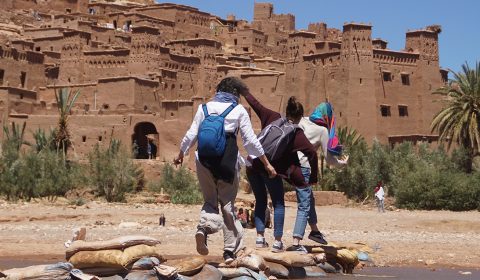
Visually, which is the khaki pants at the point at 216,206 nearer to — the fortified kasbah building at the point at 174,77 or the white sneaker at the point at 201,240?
the white sneaker at the point at 201,240

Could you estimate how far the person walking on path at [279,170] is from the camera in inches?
352

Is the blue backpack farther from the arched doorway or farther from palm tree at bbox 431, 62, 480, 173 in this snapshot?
the arched doorway

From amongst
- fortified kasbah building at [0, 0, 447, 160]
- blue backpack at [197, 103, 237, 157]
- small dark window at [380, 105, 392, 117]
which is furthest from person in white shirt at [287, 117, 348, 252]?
small dark window at [380, 105, 392, 117]

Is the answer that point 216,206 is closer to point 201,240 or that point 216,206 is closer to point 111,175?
point 201,240

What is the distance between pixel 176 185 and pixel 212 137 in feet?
89.8

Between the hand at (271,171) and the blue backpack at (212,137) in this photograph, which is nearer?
the blue backpack at (212,137)

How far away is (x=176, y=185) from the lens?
35000 mm

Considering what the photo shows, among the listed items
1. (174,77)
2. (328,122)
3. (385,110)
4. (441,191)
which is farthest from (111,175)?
(328,122)

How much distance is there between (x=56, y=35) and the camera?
56.3 m

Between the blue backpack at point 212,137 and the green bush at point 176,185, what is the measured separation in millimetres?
22580

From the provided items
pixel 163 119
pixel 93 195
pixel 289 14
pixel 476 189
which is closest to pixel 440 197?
pixel 476 189

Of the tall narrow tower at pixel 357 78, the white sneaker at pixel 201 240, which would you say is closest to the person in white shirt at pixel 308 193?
the white sneaker at pixel 201 240

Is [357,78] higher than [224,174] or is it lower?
higher

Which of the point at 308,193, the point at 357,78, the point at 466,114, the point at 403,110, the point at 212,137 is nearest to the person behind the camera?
the point at 212,137
